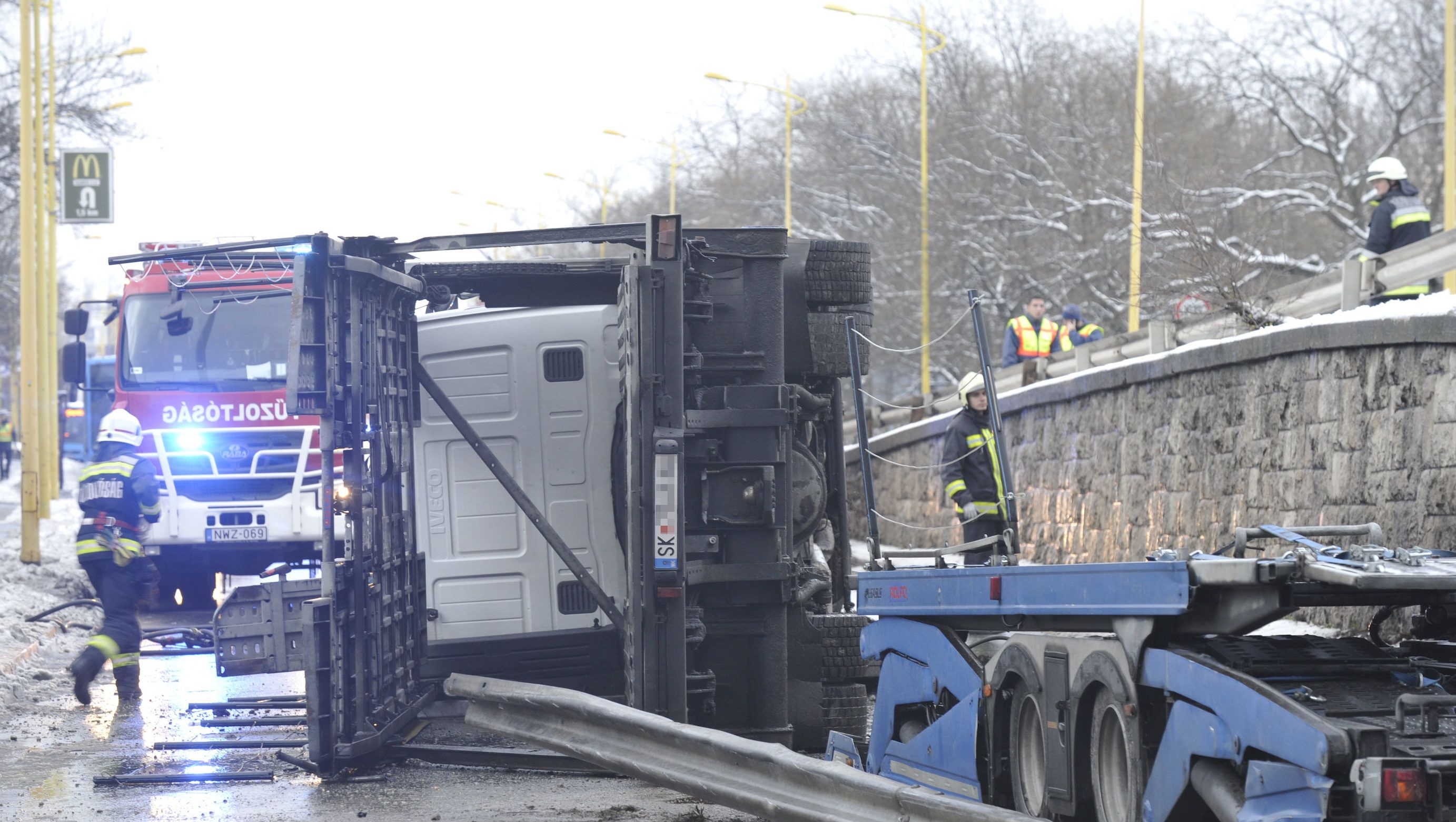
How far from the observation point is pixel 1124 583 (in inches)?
208

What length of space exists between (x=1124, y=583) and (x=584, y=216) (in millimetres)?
67450

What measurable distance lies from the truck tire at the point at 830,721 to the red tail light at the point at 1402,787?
478 cm

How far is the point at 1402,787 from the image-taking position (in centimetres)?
428

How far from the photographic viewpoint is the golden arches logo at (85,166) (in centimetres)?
2294

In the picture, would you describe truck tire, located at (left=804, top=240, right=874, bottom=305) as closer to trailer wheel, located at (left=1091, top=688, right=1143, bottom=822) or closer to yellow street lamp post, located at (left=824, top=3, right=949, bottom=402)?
trailer wheel, located at (left=1091, top=688, right=1143, bottom=822)

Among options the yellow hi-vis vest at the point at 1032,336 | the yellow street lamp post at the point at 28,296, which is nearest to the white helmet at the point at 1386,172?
the yellow hi-vis vest at the point at 1032,336

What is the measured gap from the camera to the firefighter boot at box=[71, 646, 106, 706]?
35.7 feet

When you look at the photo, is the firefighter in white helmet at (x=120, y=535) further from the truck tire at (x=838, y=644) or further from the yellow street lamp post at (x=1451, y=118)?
the yellow street lamp post at (x=1451, y=118)

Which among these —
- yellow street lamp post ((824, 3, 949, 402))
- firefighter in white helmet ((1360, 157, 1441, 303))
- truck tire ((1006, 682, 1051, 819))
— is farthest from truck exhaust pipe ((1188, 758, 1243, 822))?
yellow street lamp post ((824, 3, 949, 402))

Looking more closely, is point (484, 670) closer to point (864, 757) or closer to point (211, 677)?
point (864, 757)

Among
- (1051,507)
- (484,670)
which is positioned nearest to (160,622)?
(484,670)

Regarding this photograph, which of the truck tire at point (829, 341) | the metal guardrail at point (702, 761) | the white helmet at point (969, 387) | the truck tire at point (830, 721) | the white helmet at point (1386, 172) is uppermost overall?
the white helmet at point (1386, 172)

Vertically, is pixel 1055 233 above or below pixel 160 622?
above

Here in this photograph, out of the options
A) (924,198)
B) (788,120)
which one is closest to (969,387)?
(924,198)
